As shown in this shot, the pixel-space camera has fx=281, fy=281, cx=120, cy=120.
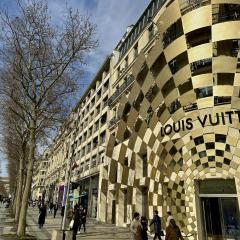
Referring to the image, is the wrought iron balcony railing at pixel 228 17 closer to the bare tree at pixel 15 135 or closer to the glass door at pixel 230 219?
the glass door at pixel 230 219

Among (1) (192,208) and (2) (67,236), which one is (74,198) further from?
(1) (192,208)

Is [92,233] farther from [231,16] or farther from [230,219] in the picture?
[231,16]

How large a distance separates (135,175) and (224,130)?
1645 millimetres

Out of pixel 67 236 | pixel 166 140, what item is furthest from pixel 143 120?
pixel 67 236

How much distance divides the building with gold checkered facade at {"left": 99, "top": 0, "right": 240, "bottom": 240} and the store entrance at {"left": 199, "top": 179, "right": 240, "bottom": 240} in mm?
4032

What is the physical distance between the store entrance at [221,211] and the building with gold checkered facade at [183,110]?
4032 mm

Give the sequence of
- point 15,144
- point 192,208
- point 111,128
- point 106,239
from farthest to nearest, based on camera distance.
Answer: point 111,128
point 15,144
point 106,239
point 192,208

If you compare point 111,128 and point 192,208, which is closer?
point 192,208

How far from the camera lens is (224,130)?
12.0 ft

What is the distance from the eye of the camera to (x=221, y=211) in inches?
449

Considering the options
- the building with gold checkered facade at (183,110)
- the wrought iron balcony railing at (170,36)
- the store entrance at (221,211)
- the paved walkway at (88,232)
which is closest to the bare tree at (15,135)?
the paved walkway at (88,232)

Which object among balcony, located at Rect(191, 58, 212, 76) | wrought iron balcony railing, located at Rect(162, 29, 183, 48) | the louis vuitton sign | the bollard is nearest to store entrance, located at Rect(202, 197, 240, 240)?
the louis vuitton sign

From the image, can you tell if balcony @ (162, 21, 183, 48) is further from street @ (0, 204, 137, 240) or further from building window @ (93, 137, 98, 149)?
building window @ (93, 137, 98, 149)

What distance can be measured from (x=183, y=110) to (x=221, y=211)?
29.7 feet
